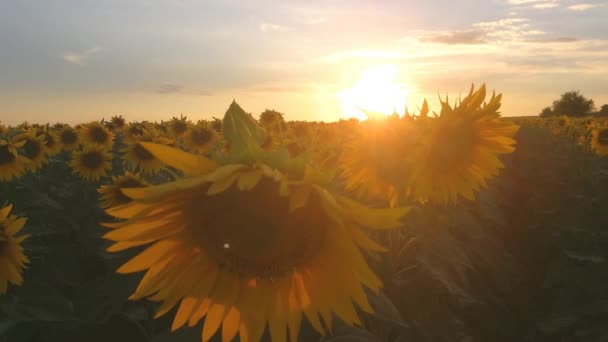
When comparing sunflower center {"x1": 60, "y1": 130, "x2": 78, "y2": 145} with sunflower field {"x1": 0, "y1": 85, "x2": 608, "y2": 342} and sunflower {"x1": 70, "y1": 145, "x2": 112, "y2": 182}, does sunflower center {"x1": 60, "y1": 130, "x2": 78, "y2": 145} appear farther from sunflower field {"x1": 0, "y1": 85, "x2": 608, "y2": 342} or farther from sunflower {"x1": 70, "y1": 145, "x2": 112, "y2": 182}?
sunflower {"x1": 70, "y1": 145, "x2": 112, "y2": 182}

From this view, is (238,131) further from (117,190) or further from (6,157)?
(6,157)

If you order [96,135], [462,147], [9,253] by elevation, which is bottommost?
[9,253]

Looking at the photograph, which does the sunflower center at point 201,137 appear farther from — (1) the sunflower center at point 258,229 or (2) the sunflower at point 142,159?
(1) the sunflower center at point 258,229

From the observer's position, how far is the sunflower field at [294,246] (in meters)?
1.63

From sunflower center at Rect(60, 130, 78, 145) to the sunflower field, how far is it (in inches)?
Answer: 6.7

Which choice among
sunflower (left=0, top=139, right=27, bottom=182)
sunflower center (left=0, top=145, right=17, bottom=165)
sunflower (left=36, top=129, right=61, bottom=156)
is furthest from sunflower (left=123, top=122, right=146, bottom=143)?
sunflower center (left=0, top=145, right=17, bottom=165)

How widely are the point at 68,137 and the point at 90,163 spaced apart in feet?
6.74

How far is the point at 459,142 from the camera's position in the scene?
151 inches

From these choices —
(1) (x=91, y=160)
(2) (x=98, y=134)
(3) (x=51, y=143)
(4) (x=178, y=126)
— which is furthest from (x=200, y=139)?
(3) (x=51, y=143)

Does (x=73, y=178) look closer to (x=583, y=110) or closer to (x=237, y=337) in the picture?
(x=237, y=337)

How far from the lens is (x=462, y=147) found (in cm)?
389

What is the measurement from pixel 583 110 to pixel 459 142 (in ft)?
238

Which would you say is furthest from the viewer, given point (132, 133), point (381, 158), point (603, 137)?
point (603, 137)

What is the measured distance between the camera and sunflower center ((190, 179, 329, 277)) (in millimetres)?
1772
